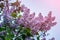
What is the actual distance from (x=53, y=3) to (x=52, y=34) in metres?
0.29

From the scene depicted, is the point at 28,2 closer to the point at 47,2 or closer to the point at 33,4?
the point at 33,4

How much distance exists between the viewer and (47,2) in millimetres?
1547

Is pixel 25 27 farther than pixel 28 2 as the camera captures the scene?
→ No

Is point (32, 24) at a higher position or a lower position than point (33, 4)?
lower

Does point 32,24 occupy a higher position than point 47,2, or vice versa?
point 47,2

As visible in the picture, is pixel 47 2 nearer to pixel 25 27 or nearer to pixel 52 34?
pixel 52 34

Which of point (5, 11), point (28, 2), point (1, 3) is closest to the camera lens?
point (5, 11)

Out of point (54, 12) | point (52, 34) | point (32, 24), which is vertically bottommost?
point (32, 24)

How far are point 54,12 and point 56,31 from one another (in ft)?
0.59

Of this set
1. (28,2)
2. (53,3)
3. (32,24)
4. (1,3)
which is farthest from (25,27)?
(53,3)

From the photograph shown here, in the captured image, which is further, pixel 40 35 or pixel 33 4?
pixel 33 4

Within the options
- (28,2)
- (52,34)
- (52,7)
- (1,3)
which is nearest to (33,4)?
(28,2)

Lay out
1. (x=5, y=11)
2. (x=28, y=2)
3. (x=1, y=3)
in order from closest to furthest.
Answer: (x=5, y=11)
(x=1, y=3)
(x=28, y=2)

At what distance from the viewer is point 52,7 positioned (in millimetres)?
1562
